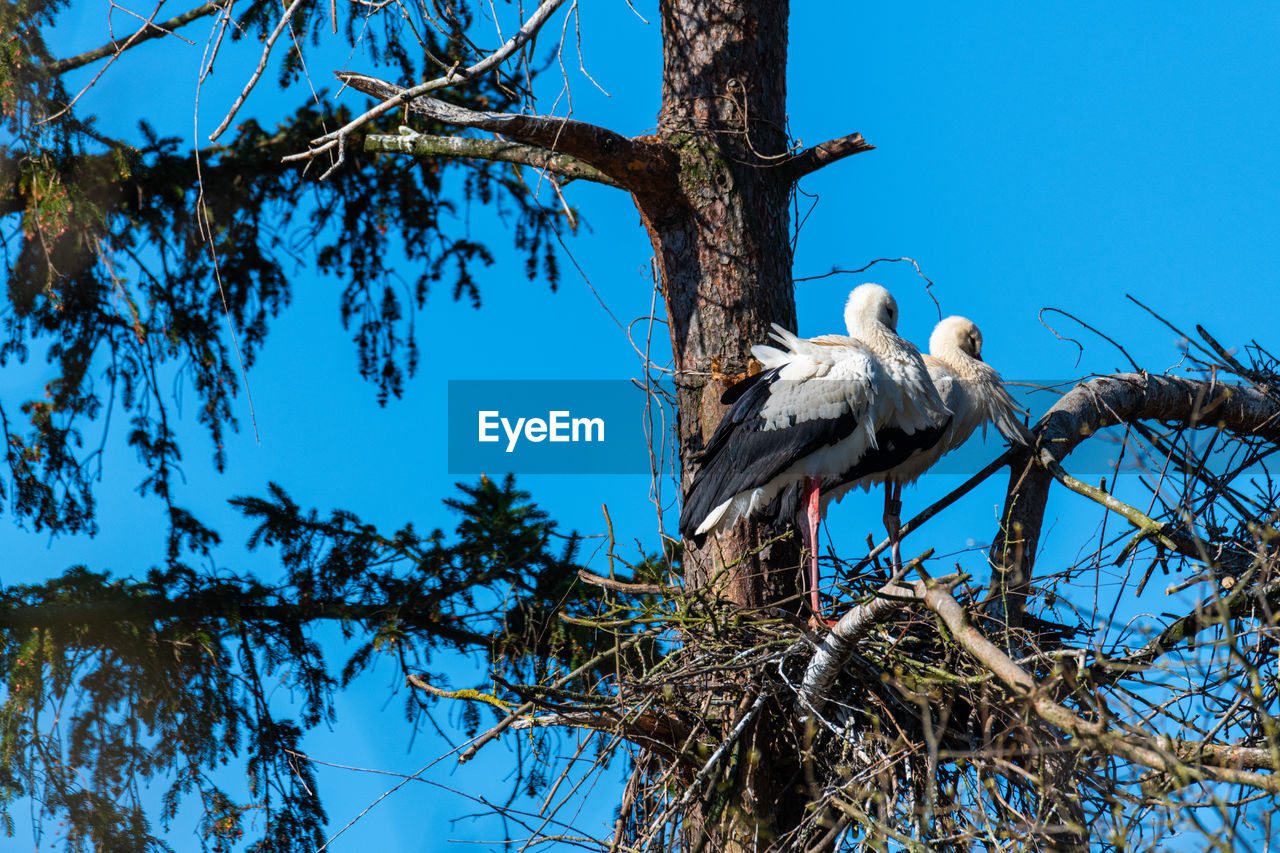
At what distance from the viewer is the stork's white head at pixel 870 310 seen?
468cm

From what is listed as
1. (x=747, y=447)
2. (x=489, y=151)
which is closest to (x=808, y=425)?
(x=747, y=447)

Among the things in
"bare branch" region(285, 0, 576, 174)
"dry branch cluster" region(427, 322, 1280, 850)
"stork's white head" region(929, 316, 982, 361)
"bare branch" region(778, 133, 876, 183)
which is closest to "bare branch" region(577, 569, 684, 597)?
"dry branch cluster" region(427, 322, 1280, 850)

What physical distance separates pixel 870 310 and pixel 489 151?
176cm

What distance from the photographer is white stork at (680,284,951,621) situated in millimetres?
4082

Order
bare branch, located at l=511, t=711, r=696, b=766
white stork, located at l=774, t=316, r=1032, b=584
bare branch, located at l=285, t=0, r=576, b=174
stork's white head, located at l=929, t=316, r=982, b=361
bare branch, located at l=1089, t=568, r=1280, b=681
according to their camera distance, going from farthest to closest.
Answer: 1. stork's white head, located at l=929, t=316, r=982, b=361
2. white stork, located at l=774, t=316, r=1032, b=584
3. bare branch, located at l=285, t=0, r=576, b=174
4. bare branch, located at l=511, t=711, r=696, b=766
5. bare branch, located at l=1089, t=568, r=1280, b=681

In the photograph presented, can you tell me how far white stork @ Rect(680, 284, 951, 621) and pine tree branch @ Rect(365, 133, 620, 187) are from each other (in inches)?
41.6

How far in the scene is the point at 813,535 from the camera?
416 centimetres

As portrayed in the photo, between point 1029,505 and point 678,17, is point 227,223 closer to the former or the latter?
point 678,17

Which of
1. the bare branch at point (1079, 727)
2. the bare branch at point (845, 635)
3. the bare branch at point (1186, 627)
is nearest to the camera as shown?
the bare branch at point (1079, 727)

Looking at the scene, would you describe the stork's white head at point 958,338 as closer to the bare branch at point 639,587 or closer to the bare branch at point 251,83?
the bare branch at point 639,587

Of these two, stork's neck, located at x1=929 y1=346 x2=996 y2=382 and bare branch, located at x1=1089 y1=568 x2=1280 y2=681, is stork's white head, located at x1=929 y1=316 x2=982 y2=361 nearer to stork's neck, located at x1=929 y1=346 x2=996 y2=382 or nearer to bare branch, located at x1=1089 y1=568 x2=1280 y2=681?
stork's neck, located at x1=929 y1=346 x2=996 y2=382

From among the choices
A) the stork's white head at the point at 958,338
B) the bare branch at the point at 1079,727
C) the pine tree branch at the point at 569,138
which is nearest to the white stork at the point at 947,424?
Result: the stork's white head at the point at 958,338

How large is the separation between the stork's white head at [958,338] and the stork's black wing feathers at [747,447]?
1.14 meters

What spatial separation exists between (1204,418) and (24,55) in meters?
5.54
